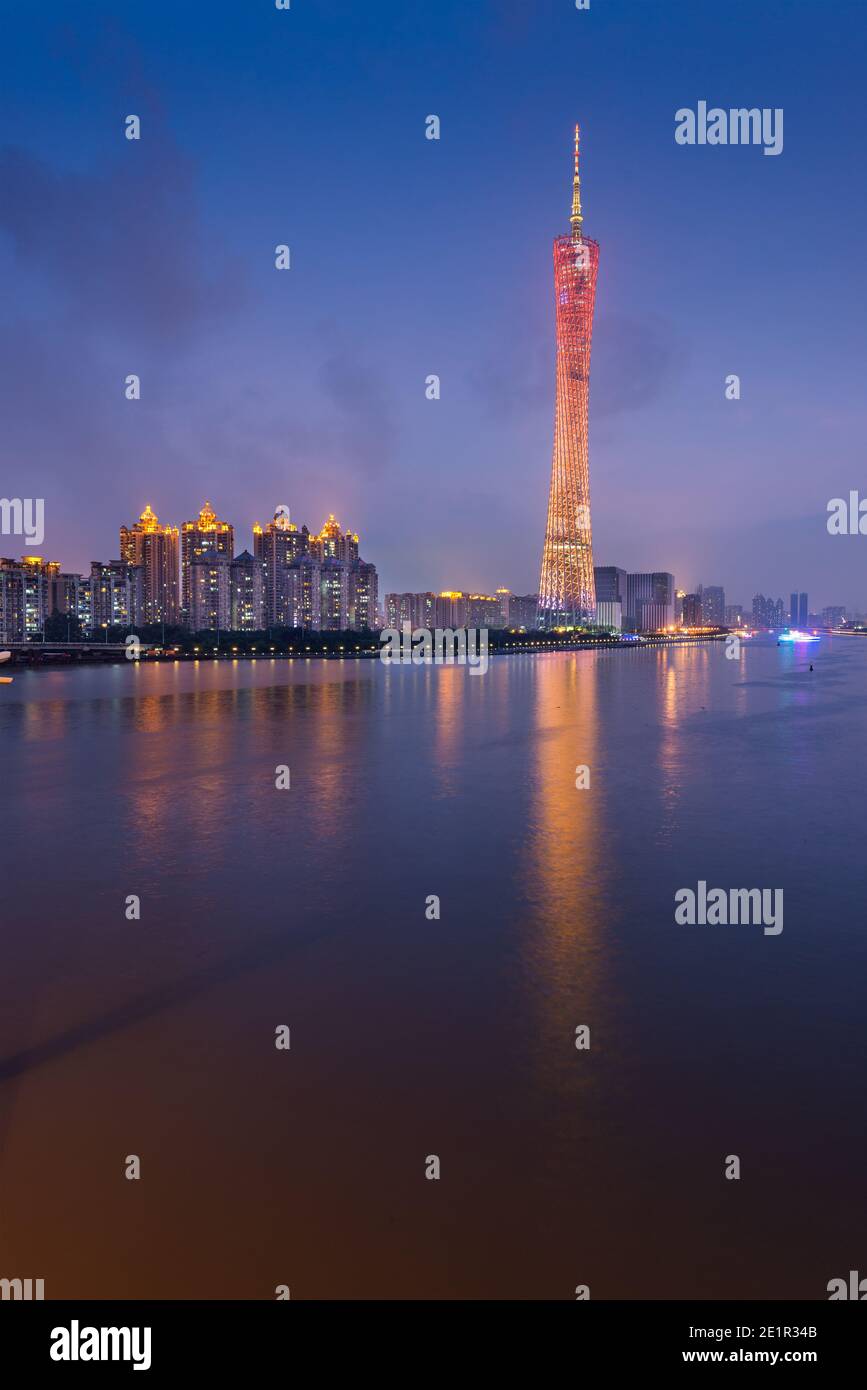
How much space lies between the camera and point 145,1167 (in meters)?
4.73

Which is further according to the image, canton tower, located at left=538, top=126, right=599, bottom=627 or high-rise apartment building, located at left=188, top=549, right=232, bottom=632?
high-rise apartment building, located at left=188, top=549, right=232, bottom=632

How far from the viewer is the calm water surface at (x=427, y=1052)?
4203 mm

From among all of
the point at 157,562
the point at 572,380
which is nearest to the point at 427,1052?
the point at 572,380

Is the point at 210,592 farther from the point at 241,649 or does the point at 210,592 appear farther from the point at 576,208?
the point at 576,208

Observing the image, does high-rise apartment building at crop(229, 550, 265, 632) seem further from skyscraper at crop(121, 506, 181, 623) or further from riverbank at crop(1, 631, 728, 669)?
skyscraper at crop(121, 506, 181, 623)

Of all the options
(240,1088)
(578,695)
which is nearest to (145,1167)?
(240,1088)

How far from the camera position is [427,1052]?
595cm

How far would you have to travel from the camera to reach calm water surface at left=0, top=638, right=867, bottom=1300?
4.20m

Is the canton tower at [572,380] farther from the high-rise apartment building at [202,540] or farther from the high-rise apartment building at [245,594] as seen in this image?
the high-rise apartment building at [202,540]

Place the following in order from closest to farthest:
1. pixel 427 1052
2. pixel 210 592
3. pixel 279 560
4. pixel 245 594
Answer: pixel 427 1052 < pixel 210 592 < pixel 245 594 < pixel 279 560

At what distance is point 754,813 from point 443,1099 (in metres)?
10.8

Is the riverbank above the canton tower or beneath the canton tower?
beneath

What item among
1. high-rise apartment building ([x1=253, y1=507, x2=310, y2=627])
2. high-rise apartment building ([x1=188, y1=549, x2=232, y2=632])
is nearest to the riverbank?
high-rise apartment building ([x1=188, y1=549, x2=232, y2=632])

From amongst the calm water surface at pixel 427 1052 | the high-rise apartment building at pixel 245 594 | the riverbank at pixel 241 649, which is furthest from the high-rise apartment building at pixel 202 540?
the calm water surface at pixel 427 1052
